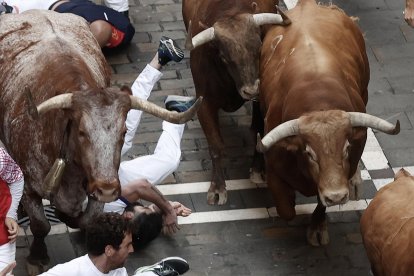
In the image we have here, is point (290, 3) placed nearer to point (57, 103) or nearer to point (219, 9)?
point (219, 9)

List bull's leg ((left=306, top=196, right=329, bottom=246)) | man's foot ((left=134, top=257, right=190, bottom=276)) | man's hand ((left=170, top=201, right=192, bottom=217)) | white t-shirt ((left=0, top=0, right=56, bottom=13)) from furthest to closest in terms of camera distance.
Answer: white t-shirt ((left=0, top=0, right=56, bottom=13)), bull's leg ((left=306, top=196, right=329, bottom=246)), man's hand ((left=170, top=201, right=192, bottom=217)), man's foot ((left=134, top=257, right=190, bottom=276))

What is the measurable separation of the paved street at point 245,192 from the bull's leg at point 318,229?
7cm

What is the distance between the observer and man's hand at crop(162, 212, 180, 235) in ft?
31.9

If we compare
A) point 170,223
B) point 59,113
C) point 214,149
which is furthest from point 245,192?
point 59,113

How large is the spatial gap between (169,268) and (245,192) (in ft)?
7.23

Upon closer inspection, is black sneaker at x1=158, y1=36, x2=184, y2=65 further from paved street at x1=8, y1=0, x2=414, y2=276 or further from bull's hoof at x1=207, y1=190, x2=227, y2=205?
bull's hoof at x1=207, y1=190, x2=227, y2=205

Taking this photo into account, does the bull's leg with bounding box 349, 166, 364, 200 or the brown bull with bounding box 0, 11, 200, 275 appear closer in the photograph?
the brown bull with bounding box 0, 11, 200, 275

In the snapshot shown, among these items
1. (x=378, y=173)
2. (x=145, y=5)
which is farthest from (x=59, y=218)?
(x=145, y=5)

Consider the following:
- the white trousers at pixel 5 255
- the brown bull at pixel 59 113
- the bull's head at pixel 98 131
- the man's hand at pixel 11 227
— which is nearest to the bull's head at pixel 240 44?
the brown bull at pixel 59 113

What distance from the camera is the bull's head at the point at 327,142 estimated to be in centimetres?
866

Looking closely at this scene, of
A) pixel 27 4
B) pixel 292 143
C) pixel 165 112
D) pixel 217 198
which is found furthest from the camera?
pixel 27 4

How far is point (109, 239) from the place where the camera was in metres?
7.72

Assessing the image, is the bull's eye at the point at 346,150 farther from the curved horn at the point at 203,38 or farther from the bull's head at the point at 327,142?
the curved horn at the point at 203,38

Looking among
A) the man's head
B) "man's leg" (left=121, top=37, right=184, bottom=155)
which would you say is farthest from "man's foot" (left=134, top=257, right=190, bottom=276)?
"man's leg" (left=121, top=37, right=184, bottom=155)
